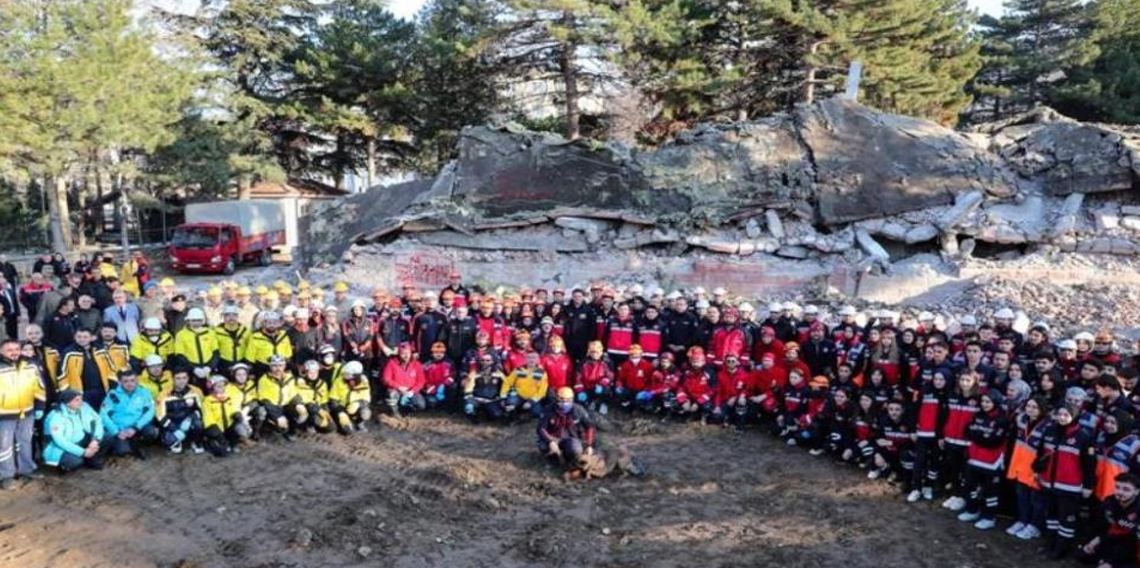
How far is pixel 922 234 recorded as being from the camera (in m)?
18.7

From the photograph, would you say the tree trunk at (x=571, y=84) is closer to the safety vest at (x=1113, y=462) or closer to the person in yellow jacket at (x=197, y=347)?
the person in yellow jacket at (x=197, y=347)

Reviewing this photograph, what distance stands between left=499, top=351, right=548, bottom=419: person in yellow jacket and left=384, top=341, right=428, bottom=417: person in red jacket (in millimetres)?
1233

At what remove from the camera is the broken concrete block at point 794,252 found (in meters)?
18.8

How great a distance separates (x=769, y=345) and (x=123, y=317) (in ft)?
29.2

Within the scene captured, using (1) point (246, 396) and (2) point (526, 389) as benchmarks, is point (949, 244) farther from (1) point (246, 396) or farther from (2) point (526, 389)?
(1) point (246, 396)

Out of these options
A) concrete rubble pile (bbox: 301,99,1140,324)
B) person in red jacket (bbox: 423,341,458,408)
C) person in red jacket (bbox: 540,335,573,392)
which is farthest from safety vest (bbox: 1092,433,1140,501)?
concrete rubble pile (bbox: 301,99,1140,324)

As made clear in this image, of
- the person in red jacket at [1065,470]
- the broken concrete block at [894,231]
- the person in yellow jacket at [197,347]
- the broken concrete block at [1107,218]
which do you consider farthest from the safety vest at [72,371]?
the broken concrete block at [1107,218]

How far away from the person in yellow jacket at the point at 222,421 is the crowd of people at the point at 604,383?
0.02m

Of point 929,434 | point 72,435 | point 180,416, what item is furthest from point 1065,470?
point 72,435

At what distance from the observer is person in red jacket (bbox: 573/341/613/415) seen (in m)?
11.8

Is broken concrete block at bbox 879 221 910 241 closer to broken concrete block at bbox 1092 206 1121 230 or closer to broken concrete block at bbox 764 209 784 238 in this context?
broken concrete block at bbox 764 209 784 238

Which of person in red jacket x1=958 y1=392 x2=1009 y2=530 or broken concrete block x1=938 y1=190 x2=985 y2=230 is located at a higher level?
broken concrete block x1=938 y1=190 x2=985 y2=230

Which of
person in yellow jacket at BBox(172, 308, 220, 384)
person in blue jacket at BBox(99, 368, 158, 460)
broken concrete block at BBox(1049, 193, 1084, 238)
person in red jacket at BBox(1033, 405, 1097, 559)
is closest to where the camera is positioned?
person in red jacket at BBox(1033, 405, 1097, 559)

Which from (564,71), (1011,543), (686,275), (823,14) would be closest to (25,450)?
(1011,543)
